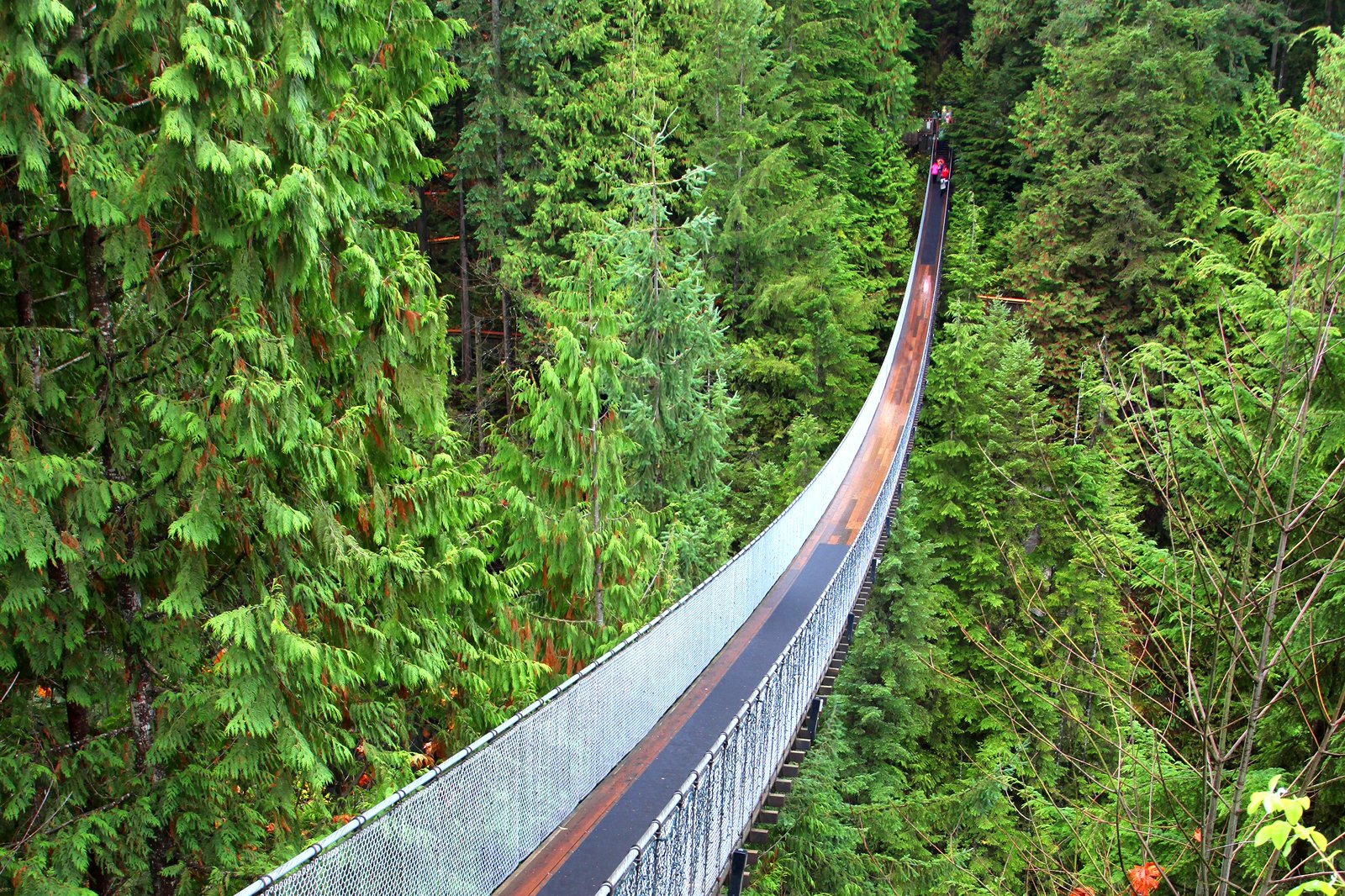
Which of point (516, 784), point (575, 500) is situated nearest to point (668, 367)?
point (575, 500)

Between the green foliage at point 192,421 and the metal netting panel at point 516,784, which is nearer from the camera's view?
the metal netting panel at point 516,784

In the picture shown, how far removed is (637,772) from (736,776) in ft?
2.71

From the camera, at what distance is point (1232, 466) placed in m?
8.45

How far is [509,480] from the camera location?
1155 centimetres

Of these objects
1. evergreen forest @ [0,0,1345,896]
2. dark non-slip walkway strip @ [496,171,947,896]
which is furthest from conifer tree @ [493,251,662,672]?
dark non-slip walkway strip @ [496,171,947,896]

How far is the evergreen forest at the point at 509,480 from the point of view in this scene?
502 cm

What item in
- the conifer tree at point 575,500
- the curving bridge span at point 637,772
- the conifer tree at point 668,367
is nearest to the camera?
the curving bridge span at point 637,772

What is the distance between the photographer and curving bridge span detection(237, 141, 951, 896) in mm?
4891

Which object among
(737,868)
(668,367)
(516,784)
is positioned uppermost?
(668,367)

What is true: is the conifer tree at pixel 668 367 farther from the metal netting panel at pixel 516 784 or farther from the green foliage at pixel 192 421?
the green foliage at pixel 192 421

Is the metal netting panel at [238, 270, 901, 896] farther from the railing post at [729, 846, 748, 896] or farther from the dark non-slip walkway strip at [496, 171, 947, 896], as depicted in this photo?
the railing post at [729, 846, 748, 896]

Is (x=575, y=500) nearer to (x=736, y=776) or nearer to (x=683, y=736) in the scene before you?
(x=683, y=736)

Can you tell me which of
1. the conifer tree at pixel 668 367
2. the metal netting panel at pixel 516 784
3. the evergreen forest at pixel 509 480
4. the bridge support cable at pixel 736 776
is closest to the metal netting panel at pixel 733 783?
the bridge support cable at pixel 736 776

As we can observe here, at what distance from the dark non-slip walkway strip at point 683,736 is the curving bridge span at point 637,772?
17 mm
